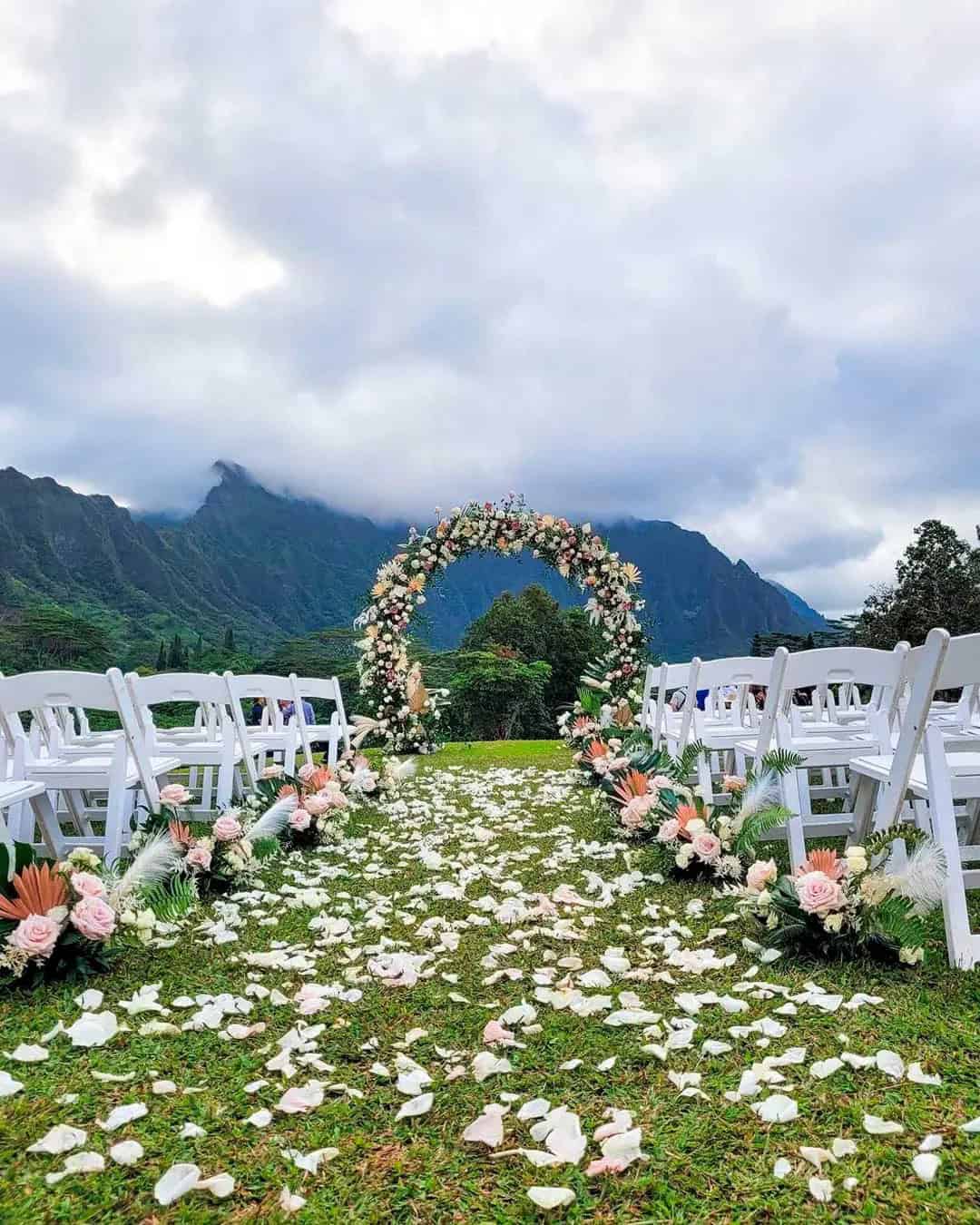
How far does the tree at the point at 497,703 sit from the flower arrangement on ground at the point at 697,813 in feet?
28.3

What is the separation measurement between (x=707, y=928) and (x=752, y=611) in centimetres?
5864

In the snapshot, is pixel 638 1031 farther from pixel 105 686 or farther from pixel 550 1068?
pixel 105 686

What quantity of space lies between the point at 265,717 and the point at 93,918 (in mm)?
4974

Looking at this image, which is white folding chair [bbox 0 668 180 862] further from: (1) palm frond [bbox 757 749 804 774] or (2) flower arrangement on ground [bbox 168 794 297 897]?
(1) palm frond [bbox 757 749 804 774]

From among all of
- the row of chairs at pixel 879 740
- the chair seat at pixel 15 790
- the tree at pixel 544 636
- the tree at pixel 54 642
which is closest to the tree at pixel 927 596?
the tree at pixel 544 636

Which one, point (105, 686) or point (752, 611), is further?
point (752, 611)

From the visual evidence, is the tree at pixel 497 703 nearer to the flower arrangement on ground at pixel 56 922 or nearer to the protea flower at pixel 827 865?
the flower arrangement on ground at pixel 56 922

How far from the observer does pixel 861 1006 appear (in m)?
2.50

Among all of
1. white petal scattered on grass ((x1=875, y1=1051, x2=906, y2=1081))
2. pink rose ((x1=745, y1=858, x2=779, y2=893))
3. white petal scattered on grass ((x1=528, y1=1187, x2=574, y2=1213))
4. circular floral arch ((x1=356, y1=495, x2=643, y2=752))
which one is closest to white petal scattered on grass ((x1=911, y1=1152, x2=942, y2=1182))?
white petal scattered on grass ((x1=875, y1=1051, x2=906, y2=1081))

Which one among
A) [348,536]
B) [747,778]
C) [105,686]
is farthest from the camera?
[348,536]

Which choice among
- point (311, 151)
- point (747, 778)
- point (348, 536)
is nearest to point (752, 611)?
point (348, 536)

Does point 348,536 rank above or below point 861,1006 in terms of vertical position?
above

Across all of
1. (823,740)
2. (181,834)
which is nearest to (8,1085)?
(181,834)

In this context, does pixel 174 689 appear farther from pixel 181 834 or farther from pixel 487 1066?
pixel 487 1066
